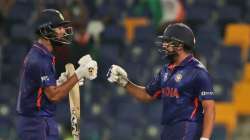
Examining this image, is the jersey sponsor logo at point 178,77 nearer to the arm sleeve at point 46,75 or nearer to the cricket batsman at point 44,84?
the cricket batsman at point 44,84

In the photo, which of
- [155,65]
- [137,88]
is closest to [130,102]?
[155,65]

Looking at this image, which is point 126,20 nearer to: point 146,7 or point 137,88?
point 146,7

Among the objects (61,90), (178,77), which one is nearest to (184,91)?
(178,77)

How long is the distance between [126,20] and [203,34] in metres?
1.38

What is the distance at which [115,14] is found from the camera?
12555 mm

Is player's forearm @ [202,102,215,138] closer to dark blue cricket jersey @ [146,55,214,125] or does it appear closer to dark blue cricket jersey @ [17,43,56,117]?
dark blue cricket jersey @ [146,55,214,125]

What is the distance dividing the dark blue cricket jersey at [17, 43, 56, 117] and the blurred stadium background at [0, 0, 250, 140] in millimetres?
3289

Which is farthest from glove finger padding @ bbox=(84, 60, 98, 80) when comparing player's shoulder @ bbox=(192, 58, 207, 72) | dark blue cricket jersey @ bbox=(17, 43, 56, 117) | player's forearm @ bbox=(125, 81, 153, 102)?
player's shoulder @ bbox=(192, 58, 207, 72)

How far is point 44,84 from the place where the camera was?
6.73 metres

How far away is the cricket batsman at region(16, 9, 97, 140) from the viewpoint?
6738mm

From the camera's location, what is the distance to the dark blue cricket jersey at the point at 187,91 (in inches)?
262

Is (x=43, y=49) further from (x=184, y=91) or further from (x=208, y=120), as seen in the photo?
(x=208, y=120)

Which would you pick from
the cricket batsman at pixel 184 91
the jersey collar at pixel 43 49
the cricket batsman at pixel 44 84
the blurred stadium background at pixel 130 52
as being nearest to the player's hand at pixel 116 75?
the cricket batsman at pixel 44 84

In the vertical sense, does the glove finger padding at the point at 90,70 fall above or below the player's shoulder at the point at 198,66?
below
